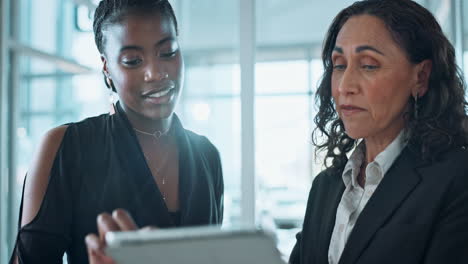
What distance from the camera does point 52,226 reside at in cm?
96

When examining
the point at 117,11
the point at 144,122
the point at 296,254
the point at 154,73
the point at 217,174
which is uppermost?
the point at 117,11

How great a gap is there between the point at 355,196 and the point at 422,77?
0.35m

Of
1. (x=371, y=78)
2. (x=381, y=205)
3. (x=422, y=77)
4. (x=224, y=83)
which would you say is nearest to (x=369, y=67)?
(x=371, y=78)

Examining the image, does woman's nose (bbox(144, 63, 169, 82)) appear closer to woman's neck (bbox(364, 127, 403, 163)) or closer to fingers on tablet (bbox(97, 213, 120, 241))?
fingers on tablet (bbox(97, 213, 120, 241))

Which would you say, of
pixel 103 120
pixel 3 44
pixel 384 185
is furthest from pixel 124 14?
pixel 3 44

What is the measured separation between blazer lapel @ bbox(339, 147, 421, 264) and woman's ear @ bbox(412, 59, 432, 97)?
17 cm

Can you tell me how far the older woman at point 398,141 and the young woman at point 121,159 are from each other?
1.24 ft

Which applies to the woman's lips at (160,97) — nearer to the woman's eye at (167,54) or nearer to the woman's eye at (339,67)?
the woman's eye at (167,54)

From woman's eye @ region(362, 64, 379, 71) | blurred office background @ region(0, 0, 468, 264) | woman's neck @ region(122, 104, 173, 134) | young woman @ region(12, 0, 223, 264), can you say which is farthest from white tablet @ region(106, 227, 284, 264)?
woman's eye @ region(362, 64, 379, 71)

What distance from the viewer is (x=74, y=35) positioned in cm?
374

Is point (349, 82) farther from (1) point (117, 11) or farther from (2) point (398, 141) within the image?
(1) point (117, 11)

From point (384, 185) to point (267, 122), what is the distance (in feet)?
19.3

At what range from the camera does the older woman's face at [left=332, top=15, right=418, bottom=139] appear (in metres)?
1.13

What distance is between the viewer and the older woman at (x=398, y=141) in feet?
3.44
